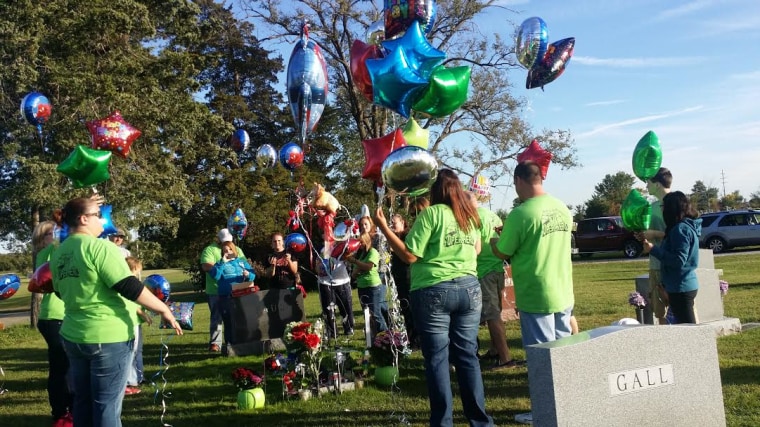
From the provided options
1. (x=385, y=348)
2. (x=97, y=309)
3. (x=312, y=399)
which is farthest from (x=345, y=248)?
(x=97, y=309)

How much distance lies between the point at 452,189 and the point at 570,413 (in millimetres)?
1554

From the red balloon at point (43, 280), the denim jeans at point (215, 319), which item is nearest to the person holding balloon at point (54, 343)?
the red balloon at point (43, 280)

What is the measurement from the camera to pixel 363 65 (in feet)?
14.3

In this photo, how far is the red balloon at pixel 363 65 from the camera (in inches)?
172

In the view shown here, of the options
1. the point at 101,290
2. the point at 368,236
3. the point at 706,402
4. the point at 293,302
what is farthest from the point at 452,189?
the point at 293,302

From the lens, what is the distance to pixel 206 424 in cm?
474

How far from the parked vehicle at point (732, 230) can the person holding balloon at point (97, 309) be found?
21726mm

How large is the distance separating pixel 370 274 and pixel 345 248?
527 mm

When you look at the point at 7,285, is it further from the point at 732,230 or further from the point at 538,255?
the point at 732,230

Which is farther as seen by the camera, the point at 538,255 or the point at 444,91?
the point at 444,91

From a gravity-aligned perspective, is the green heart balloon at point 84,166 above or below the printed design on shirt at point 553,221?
above

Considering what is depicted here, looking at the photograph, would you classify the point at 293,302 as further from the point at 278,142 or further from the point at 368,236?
the point at 278,142

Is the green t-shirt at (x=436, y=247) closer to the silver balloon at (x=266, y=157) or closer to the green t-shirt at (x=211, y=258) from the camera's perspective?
the green t-shirt at (x=211, y=258)

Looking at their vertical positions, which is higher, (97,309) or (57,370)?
(97,309)
